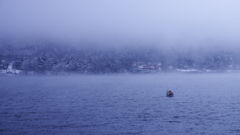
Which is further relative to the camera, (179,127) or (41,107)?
(41,107)

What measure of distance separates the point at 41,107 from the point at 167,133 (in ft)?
109

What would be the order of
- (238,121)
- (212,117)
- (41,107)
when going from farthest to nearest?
(41,107), (212,117), (238,121)

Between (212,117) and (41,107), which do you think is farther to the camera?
(41,107)

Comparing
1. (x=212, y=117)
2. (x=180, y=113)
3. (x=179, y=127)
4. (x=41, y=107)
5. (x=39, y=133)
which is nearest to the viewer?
(x=39, y=133)

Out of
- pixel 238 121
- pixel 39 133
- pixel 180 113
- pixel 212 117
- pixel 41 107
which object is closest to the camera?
pixel 39 133

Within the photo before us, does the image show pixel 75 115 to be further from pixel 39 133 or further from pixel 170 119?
pixel 170 119

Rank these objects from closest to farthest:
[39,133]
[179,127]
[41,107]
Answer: [39,133]
[179,127]
[41,107]

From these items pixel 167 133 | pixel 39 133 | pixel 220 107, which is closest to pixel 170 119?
pixel 167 133

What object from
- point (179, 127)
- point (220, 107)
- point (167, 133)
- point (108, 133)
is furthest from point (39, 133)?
point (220, 107)

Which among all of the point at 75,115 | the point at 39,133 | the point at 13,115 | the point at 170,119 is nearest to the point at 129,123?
the point at 170,119

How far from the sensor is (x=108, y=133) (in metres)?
35.8

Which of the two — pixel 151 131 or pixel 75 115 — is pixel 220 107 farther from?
pixel 75 115

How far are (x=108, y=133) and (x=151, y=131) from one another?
7185 millimetres

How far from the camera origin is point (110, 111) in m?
51.2
